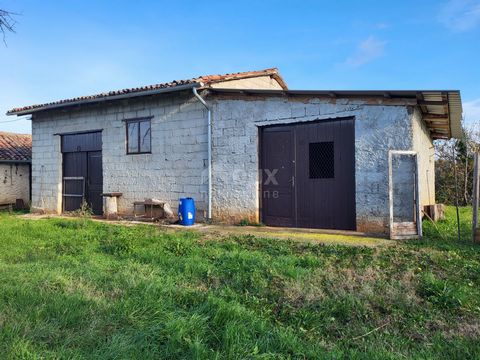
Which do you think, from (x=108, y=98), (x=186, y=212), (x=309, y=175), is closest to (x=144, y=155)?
(x=108, y=98)

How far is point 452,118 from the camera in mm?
10195

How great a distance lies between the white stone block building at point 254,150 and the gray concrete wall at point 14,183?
409 cm

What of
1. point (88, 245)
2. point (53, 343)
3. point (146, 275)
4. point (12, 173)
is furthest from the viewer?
point (12, 173)

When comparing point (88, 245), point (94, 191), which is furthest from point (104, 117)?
point (88, 245)

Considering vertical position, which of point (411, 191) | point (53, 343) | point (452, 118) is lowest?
point (53, 343)

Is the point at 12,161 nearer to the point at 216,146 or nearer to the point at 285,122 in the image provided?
the point at 216,146

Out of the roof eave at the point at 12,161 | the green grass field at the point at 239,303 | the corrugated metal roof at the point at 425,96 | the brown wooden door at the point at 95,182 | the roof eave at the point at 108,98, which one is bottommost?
the green grass field at the point at 239,303

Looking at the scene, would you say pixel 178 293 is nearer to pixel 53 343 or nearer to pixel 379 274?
pixel 53 343

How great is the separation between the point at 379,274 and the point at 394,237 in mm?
2796

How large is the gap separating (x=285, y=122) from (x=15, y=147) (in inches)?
570

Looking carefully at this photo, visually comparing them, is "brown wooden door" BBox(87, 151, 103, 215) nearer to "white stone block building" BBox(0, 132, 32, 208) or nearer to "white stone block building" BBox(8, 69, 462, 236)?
"white stone block building" BBox(8, 69, 462, 236)

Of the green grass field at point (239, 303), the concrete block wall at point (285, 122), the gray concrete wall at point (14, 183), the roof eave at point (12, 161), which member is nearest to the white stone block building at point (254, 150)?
the concrete block wall at point (285, 122)

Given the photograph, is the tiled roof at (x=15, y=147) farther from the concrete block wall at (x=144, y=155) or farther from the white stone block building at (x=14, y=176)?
the concrete block wall at (x=144, y=155)

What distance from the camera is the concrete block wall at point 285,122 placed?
25.4ft
